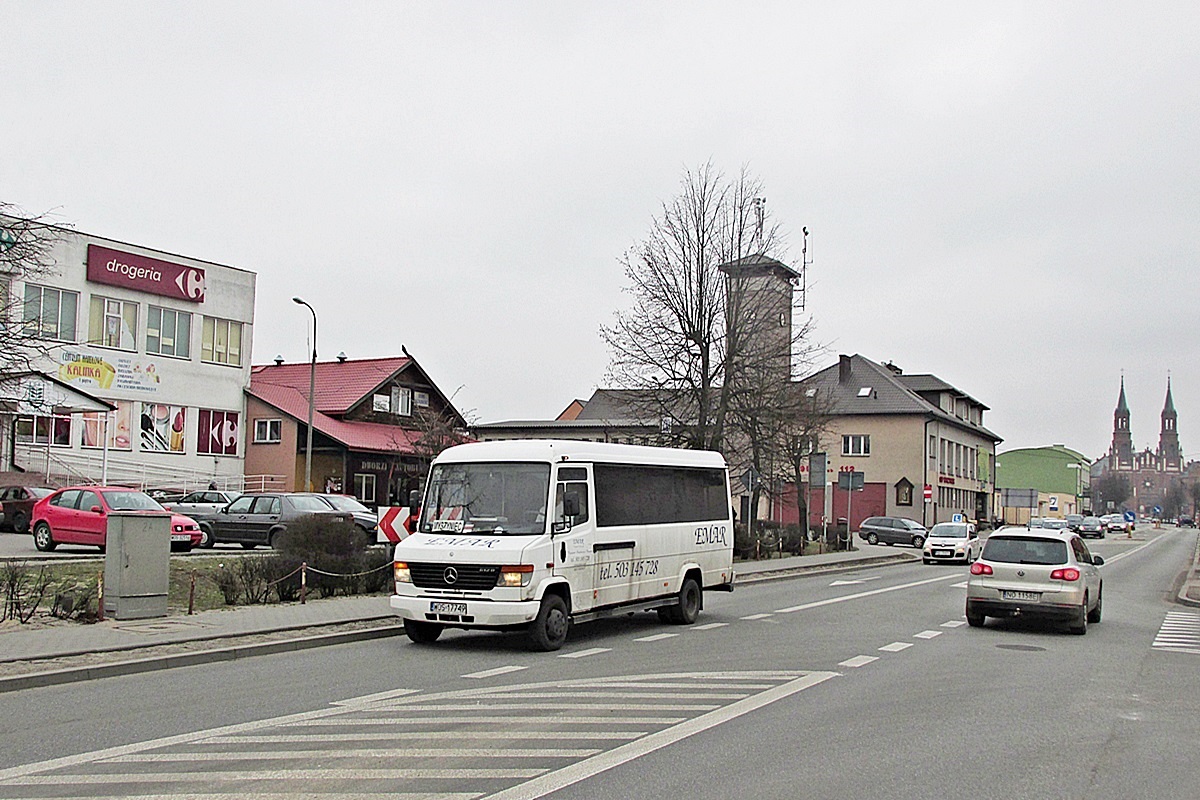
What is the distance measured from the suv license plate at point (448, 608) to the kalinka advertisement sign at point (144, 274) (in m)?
35.3

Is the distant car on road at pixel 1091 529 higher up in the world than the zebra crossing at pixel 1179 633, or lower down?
lower down

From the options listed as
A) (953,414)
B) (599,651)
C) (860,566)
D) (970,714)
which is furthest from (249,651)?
(953,414)

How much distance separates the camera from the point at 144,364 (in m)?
46.1

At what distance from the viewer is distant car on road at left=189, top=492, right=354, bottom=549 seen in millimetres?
29094

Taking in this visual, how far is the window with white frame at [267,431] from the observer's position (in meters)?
49.6

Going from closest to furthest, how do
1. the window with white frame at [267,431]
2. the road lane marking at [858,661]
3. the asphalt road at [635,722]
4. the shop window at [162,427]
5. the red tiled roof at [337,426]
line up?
1. the asphalt road at [635,722]
2. the road lane marking at [858,661]
3. the shop window at [162,427]
4. the red tiled roof at [337,426]
5. the window with white frame at [267,431]

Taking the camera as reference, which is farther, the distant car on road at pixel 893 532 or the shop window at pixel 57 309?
the distant car on road at pixel 893 532

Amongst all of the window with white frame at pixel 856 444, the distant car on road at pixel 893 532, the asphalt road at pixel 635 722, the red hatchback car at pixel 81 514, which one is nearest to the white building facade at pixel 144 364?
the red hatchback car at pixel 81 514

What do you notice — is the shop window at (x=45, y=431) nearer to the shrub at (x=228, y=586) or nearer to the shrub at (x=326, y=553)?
the shrub at (x=326, y=553)

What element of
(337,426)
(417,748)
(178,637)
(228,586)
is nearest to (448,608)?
(178,637)

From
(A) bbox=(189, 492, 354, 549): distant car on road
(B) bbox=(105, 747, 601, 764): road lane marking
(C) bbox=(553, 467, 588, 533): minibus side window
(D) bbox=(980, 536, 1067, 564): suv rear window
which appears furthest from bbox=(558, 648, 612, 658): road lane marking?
(A) bbox=(189, 492, 354, 549): distant car on road

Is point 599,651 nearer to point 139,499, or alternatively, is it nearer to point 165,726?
point 165,726

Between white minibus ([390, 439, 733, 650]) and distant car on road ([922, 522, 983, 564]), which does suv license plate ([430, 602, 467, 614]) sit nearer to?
white minibus ([390, 439, 733, 650])

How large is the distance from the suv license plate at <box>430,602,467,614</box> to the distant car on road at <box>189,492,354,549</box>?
15.3 m
